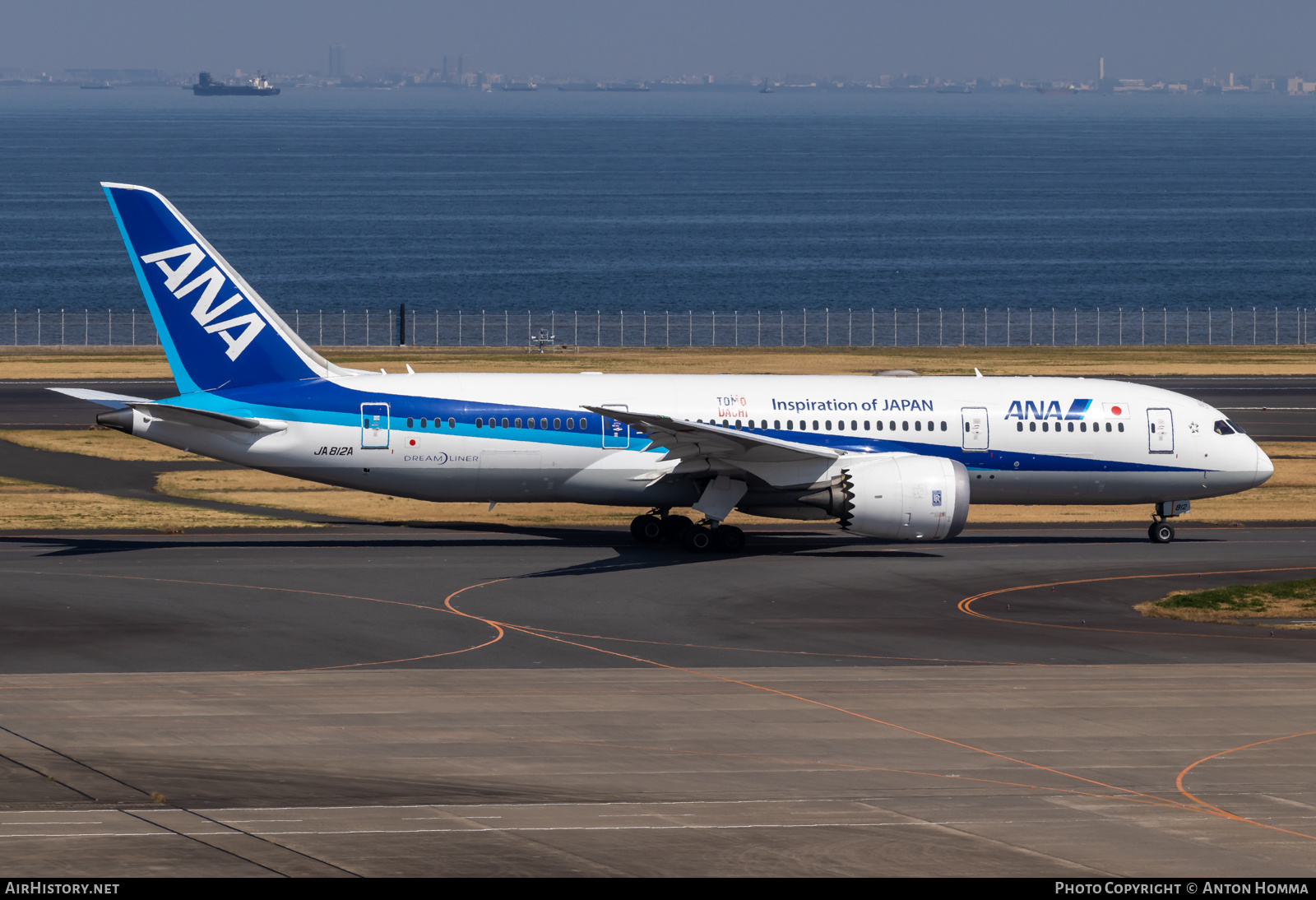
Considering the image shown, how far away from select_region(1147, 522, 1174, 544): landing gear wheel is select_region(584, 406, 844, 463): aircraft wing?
10024 mm

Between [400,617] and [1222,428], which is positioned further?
[1222,428]

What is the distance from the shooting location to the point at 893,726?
92.9 ft

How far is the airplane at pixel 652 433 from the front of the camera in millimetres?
44062

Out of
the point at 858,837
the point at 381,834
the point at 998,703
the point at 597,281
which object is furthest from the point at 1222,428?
the point at 597,281

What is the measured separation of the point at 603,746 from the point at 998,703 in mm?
7858

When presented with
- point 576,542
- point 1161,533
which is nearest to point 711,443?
point 576,542

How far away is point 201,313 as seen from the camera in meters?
45.0

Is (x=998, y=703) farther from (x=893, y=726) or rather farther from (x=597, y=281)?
(x=597, y=281)

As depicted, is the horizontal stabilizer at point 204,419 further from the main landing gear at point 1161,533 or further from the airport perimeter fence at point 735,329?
the airport perimeter fence at point 735,329

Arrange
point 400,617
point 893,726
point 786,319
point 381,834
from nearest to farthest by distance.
A: point 381,834 < point 893,726 < point 400,617 < point 786,319

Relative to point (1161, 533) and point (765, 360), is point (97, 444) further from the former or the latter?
point (1161, 533)

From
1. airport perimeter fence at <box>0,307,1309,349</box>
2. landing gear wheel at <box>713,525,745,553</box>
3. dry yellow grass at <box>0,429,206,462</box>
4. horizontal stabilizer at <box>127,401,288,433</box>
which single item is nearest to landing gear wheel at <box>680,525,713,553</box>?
landing gear wheel at <box>713,525,745,553</box>

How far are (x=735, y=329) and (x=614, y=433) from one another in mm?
72070

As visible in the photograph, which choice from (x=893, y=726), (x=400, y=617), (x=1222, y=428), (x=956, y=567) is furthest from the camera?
(x=1222, y=428)
